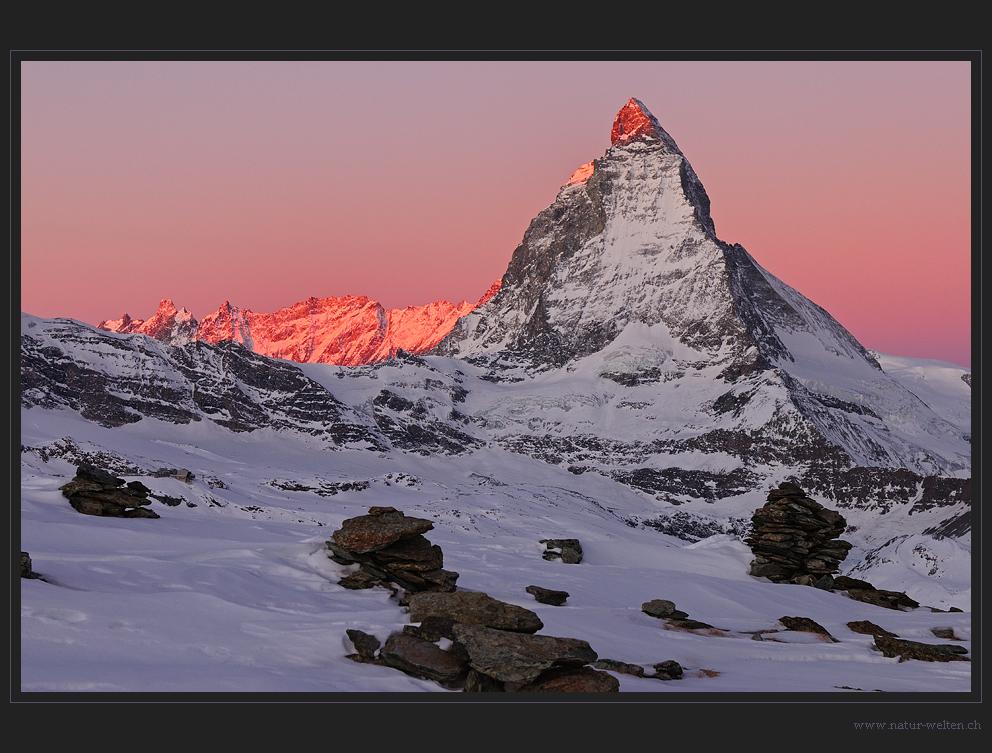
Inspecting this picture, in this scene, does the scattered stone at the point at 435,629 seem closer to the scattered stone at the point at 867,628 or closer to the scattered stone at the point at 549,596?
the scattered stone at the point at 549,596

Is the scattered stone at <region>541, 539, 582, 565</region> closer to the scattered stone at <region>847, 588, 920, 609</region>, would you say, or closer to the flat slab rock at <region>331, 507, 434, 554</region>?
the scattered stone at <region>847, 588, 920, 609</region>

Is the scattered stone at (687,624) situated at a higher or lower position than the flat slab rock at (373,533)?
lower

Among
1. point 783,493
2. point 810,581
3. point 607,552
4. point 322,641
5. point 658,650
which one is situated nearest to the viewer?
point 322,641

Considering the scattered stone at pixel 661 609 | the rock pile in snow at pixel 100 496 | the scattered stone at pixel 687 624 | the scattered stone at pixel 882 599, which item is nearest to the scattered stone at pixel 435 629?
the scattered stone at pixel 687 624

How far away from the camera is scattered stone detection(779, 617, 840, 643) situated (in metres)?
31.0

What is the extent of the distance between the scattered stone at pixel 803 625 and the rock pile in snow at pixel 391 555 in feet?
36.7

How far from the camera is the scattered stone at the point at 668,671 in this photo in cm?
2147

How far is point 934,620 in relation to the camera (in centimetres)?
3509

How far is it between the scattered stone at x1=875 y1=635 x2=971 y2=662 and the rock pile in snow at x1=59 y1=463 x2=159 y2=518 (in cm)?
2937

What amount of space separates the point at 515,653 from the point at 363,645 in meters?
3.62

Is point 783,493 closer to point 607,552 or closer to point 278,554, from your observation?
point 607,552

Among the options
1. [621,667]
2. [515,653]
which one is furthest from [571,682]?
[621,667]

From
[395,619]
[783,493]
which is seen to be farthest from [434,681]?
[783,493]
